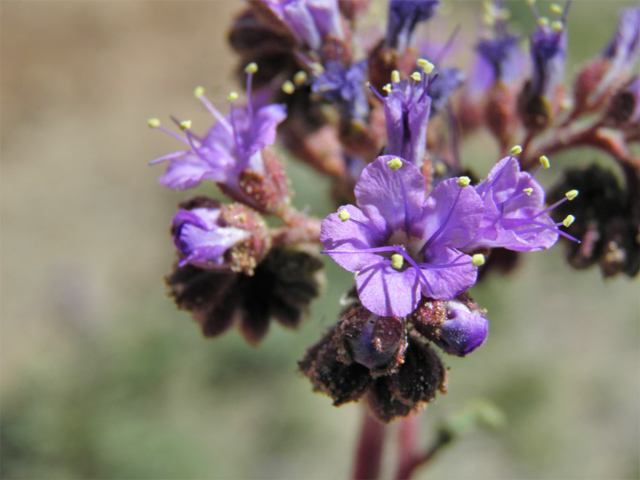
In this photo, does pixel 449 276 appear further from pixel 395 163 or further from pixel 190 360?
pixel 190 360

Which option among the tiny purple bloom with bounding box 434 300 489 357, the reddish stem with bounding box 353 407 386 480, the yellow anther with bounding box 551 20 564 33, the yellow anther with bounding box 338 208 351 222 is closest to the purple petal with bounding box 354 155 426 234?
the yellow anther with bounding box 338 208 351 222

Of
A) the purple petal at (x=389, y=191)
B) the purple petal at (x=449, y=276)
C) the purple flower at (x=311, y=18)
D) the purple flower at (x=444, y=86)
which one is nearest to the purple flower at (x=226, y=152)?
the purple flower at (x=311, y=18)

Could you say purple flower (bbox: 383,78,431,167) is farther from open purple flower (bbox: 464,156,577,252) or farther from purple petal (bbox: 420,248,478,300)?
purple petal (bbox: 420,248,478,300)

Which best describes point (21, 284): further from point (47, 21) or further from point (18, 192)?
→ point (47, 21)

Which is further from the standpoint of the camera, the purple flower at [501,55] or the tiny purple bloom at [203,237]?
the purple flower at [501,55]

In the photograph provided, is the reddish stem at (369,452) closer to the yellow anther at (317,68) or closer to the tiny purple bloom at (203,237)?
the tiny purple bloom at (203,237)

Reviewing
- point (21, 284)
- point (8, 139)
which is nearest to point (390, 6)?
point (21, 284)
